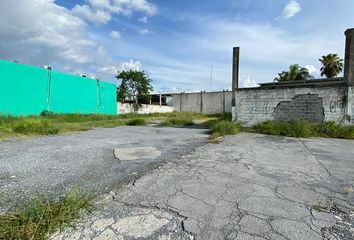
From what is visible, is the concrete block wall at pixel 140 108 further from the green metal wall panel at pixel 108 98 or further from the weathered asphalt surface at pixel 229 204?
the weathered asphalt surface at pixel 229 204

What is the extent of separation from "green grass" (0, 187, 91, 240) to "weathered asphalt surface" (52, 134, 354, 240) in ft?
0.43

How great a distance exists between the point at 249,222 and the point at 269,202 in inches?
27.2

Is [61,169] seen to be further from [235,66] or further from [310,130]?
[235,66]

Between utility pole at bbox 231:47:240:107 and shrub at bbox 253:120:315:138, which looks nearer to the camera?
shrub at bbox 253:120:315:138

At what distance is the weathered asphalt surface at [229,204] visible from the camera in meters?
2.50

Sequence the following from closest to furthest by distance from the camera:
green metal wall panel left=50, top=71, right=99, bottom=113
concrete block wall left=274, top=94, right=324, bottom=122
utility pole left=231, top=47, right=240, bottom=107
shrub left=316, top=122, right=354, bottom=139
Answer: shrub left=316, top=122, right=354, bottom=139 → concrete block wall left=274, top=94, right=324, bottom=122 → utility pole left=231, top=47, right=240, bottom=107 → green metal wall panel left=50, top=71, right=99, bottom=113

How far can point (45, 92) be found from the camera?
17.2 meters

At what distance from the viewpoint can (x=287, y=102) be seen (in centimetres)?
1155

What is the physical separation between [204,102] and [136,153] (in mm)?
32122

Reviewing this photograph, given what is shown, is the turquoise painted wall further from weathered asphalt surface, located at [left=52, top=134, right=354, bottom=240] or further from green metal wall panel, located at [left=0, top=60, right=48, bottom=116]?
weathered asphalt surface, located at [left=52, top=134, right=354, bottom=240]

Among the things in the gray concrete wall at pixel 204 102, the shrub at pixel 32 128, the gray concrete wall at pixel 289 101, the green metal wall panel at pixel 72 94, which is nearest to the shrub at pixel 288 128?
the gray concrete wall at pixel 289 101

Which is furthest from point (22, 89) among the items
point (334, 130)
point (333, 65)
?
point (333, 65)

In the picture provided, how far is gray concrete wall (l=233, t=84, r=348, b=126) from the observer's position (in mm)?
10562

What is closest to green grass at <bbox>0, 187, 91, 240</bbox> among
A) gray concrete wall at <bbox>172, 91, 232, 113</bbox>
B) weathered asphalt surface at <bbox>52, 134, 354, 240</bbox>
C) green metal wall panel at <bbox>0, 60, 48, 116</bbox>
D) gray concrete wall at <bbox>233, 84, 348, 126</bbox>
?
weathered asphalt surface at <bbox>52, 134, 354, 240</bbox>
